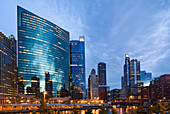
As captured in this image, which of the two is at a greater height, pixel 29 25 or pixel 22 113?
pixel 29 25

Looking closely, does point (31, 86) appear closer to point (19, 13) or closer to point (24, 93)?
point (24, 93)

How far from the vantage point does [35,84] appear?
185 meters

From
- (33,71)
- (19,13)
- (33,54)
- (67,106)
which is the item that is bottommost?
(67,106)

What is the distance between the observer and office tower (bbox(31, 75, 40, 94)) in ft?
600

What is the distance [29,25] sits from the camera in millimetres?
189875

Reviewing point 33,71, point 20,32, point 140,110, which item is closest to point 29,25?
point 20,32

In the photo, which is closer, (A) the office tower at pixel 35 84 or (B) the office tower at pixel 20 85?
(B) the office tower at pixel 20 85

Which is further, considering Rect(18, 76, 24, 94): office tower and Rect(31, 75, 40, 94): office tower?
Rect(31, 75, 40, 94): office tower

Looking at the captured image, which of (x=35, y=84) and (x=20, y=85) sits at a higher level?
(x=35, y=84)

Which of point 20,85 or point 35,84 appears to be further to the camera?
point 35,84

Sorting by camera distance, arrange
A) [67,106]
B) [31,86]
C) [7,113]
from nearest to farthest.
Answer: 1. [7,113]
2. [67,106]
3. [31,86]

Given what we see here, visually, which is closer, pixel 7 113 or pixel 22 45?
pixel 7 113

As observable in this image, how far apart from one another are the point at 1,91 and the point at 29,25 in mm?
80815

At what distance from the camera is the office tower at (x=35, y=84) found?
183 m
